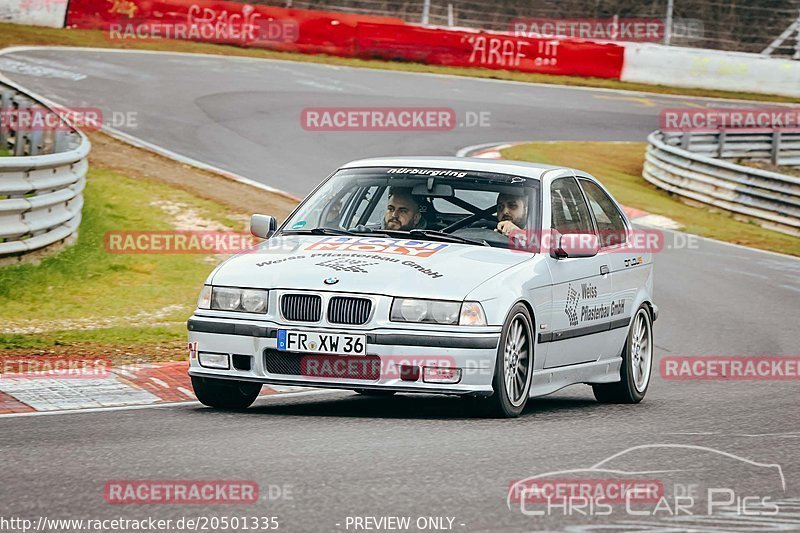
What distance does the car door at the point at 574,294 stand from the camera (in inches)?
348

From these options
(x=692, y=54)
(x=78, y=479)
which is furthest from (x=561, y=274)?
(x=692, y=54)

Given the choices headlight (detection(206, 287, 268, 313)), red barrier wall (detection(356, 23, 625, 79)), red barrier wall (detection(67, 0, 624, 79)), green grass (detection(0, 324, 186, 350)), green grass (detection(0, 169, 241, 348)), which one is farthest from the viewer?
red barrier wall (detection(356, 23, 625, 79))

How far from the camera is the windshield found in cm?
900

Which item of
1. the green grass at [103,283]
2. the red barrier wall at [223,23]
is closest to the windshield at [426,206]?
the green grass at [103,283]

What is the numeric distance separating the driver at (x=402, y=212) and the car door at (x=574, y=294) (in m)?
0.86

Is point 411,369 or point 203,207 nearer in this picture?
point 411,369

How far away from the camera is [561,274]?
8.92 m

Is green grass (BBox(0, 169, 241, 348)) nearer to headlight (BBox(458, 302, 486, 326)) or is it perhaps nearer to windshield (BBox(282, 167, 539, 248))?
windshield (BBox(282, 167, 539, 248))

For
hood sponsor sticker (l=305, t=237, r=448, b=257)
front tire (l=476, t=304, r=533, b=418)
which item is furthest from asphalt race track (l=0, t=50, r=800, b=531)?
hood sponsor sticker (l=305, t=237, r=448, b=257)

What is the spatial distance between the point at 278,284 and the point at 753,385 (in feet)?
14.9

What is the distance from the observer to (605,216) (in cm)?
1008

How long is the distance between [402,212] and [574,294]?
1210mm

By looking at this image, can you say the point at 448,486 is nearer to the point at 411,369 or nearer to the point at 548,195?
the point at 411,369

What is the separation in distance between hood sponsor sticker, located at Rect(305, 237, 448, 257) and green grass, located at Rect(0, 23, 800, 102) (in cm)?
2264
